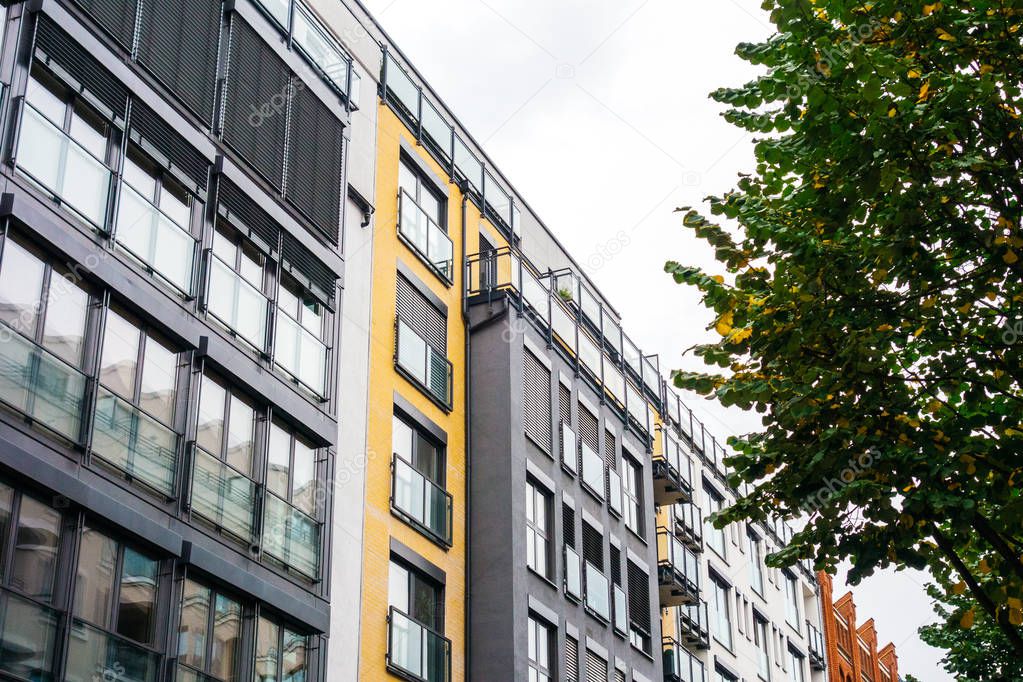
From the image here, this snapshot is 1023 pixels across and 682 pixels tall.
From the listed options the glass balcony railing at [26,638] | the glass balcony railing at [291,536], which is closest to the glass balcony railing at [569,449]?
the glass balcony railing at [291,536]

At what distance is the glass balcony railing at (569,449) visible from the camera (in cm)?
3231

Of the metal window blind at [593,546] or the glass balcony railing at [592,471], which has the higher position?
the glass balcony railing at [592,471]

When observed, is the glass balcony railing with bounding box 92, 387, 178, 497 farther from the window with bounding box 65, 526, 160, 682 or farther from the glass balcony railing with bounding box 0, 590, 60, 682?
the glass balcony railing with bounding box 0, 590, 60, 682

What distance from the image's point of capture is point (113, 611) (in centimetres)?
1808

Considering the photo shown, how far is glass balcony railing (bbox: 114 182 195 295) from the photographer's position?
2005 centimetres

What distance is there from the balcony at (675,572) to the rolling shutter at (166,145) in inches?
793

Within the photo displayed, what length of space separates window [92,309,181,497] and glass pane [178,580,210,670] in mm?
1424

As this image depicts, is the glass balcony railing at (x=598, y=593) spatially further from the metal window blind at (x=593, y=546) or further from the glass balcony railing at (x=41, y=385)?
the glass balcony railing at (x=41, y=385)

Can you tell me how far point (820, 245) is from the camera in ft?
49.2

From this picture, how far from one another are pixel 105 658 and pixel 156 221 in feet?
21.3

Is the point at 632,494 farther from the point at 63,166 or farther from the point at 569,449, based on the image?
the point at 63,166

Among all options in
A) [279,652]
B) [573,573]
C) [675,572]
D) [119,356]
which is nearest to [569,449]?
[573,573]

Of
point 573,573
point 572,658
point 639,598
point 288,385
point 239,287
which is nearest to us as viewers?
point 239,287

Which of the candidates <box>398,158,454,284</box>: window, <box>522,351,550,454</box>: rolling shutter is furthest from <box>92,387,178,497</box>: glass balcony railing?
<box>522,351,550,454</box>: rolling shutter
